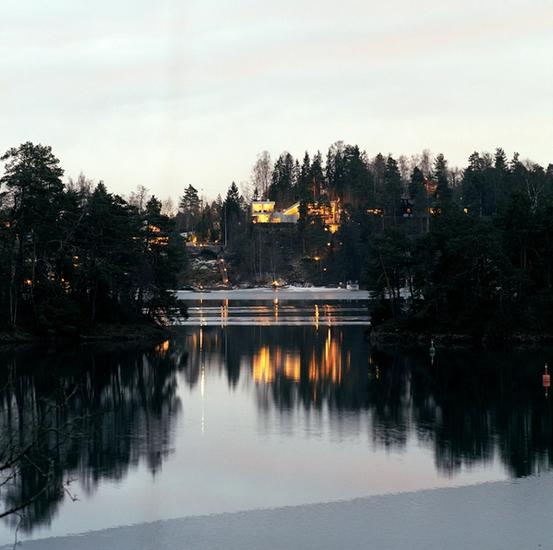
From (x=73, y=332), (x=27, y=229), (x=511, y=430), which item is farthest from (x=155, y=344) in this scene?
(x=511, y=430)

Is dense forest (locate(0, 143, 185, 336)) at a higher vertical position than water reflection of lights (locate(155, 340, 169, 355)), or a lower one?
higher

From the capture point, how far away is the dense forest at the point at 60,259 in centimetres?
8012

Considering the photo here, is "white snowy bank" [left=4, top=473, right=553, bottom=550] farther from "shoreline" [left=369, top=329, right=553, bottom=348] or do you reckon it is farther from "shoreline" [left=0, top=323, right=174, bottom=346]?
"shoreline" [left=0, top=323, right=174, bottom=346]

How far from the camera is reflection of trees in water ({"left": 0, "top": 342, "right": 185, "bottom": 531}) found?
1037 inches

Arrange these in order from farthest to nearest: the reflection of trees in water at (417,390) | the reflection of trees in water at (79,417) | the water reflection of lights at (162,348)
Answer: the water reflection of lights at (162,348) → the reflection of trees in water at (417,390) → the reflection of trees in water at (79,417)

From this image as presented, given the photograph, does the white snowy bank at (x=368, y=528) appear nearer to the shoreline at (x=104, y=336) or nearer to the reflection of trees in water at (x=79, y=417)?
the reflection of trees in water at (x=79, y=417)

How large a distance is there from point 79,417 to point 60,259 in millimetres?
68888

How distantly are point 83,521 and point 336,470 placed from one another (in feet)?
31.1

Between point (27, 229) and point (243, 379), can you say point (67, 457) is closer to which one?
point (243, 379)

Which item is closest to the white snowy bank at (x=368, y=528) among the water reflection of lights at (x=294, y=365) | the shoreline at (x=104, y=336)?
the water reflection of lights at (x=294, y=365)

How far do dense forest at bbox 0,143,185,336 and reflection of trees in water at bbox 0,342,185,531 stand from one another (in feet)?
27.9

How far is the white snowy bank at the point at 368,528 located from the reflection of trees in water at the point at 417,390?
193 inches

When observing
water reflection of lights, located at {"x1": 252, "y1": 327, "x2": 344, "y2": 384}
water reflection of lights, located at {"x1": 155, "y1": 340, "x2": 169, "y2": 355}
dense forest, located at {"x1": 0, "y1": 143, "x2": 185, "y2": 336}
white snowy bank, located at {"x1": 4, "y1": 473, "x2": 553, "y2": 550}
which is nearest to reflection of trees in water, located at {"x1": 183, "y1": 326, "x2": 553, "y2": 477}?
water reflection of lights, located at {"x1": 252, "y1": 327, "x2": 344, "y2": 384}

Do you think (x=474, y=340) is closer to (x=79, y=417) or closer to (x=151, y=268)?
(x=151, y=268)
